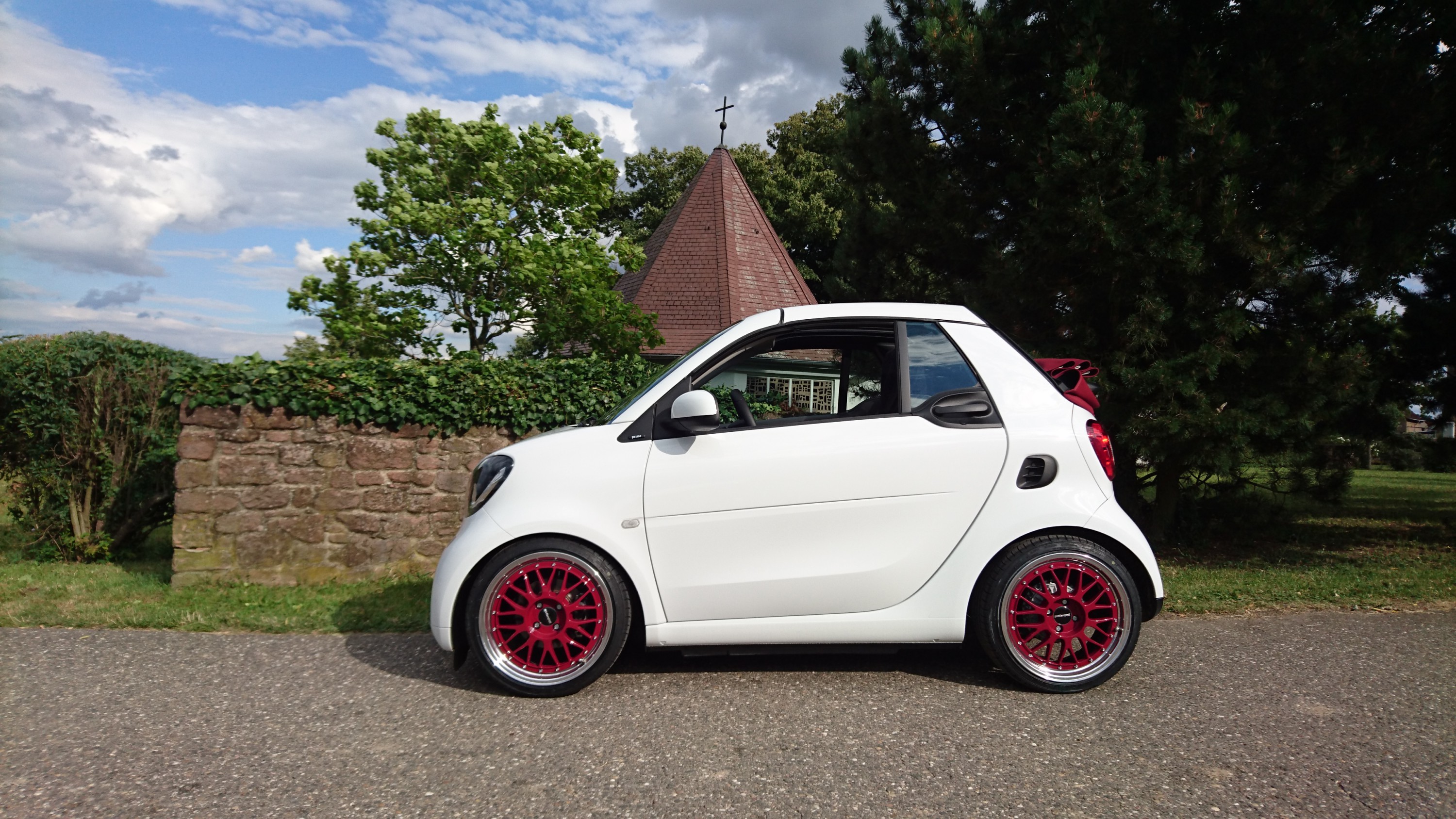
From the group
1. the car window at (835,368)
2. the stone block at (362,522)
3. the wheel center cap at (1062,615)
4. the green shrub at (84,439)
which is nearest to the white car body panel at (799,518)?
the car window at (835,368)

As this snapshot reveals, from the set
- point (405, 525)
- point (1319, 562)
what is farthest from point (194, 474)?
point (1319, 562)

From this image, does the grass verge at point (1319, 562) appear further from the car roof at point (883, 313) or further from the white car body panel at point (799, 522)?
the car roof at point (883, 313)

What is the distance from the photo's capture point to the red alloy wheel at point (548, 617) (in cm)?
413

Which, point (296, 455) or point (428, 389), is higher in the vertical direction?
point (428, 389)

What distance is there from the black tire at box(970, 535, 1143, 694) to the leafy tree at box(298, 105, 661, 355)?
877cm

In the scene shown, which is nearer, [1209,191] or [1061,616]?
[1061,616]

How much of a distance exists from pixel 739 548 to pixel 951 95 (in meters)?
6.21

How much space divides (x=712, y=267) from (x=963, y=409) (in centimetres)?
1696

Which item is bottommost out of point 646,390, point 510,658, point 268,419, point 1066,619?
point 510,658

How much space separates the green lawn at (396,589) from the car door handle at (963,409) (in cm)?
271

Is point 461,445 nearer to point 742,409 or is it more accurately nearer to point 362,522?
point 362,522

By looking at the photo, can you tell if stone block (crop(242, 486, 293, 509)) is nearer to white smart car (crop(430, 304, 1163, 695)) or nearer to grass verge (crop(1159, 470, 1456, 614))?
white smart car (crop(430, 304, 1163, 695))

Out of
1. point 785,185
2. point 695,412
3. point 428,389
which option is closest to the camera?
point 695,412

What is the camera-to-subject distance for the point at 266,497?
7.12 m
